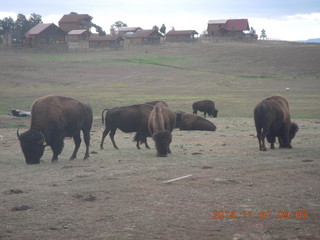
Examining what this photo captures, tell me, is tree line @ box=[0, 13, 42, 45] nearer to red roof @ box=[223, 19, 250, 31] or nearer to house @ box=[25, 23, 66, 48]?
house @ box=[25, 23, 66, 48]

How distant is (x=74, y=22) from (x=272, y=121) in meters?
106

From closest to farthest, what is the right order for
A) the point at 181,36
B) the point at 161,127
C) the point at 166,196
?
the point at 166,196 → the point at 161,127 → the point at 181,36

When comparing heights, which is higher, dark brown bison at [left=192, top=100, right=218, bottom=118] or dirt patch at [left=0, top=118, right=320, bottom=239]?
dirt patch at [left=0, top=118, right=320, bottom=239]

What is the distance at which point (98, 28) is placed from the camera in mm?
131125

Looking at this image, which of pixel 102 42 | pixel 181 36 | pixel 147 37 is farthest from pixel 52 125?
pixel 181 36

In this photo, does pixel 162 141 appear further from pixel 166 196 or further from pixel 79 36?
pixel 79 36

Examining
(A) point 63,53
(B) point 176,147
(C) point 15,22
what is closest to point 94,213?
(B) point 176,147

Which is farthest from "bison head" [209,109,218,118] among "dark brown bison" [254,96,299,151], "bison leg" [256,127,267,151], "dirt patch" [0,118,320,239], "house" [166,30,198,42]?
"house" [166,30,198,42]

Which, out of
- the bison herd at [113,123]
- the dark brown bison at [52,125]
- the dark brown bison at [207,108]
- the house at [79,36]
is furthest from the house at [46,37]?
the dark brown bison at [52,125]

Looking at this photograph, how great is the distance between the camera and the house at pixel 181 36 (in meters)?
107

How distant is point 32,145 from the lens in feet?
47.4

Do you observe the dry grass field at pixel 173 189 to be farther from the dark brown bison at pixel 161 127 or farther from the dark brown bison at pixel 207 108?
the dark brown bison at pixel 207 108

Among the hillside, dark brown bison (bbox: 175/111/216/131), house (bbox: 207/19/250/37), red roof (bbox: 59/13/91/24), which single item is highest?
red roof (bbox: 59/13/91/24)

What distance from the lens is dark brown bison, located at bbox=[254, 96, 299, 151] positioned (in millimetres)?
16516
